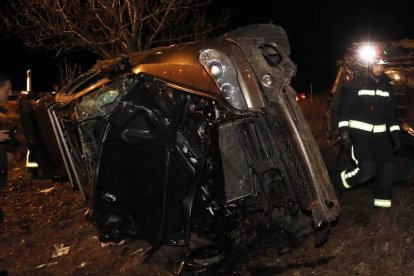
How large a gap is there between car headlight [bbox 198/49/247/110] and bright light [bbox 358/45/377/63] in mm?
2228

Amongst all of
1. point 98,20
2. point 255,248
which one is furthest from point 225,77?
point 98,20

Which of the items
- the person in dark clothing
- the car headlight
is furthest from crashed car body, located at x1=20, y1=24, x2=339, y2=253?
the person in dark clothing

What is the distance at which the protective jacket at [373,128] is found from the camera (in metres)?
4.94

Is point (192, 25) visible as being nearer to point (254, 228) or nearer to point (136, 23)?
point (136, 23)

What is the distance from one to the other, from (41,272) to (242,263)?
185 centimetres

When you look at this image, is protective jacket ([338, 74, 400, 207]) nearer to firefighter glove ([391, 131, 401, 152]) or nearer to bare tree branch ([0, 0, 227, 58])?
firefighter glove ([391, 131, 401, 152])

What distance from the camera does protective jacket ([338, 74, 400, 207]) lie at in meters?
4.94

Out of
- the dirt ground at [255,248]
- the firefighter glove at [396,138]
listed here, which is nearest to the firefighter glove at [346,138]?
the firefighter glove at [396,138]

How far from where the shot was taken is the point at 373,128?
4949 mm

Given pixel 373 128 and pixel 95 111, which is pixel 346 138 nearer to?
pixel 373 128

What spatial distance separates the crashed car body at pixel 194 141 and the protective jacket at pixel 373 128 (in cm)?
107

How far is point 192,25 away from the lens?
12.5 m

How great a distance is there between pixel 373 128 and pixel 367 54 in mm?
A: 792

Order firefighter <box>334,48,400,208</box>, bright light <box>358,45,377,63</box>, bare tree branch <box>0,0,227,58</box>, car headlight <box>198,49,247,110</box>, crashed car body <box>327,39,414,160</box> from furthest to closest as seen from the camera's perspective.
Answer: bare tree branch <box>0,0,227,58</box> < crashed car body <box>327,39,414,160</box> < bright light <box>358,45,377,63</box> < firefighter <box>334,48,400,208</box> < car headlight <box>198,49,247,110</box>
